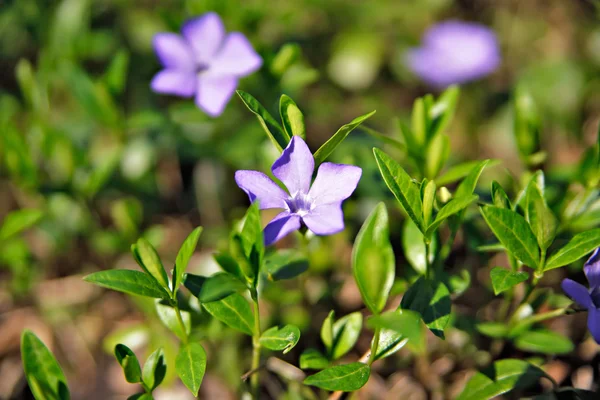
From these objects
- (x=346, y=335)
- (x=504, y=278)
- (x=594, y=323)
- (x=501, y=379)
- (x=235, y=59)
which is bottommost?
(x=501, y=379)

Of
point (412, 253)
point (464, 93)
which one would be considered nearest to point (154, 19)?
point (464, 93)

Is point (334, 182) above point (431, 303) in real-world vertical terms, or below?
above

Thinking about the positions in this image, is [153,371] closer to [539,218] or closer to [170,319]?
[170,319]

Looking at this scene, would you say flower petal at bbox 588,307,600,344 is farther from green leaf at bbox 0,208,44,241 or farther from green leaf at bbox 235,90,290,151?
green leaf at bbox 0,208,44,241

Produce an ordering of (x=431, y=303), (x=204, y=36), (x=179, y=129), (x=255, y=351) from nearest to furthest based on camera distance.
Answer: (x=431, y=303) → (x=255, y=351) → (x=204, y=36) → (x=179, y=129)

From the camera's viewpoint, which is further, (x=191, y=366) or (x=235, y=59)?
(x=235, y=59)

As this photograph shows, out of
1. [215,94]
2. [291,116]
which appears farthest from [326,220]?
[215,94]
